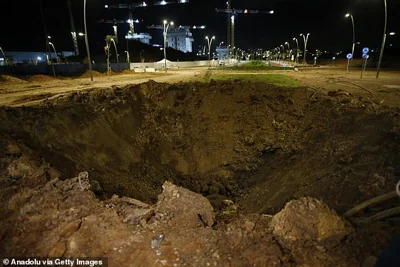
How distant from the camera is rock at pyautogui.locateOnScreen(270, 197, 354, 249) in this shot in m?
3.49

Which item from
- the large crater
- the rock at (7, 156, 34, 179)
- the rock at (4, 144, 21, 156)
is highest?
the rock at (4, 144, 21, 156)

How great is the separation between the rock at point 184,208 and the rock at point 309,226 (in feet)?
3.39

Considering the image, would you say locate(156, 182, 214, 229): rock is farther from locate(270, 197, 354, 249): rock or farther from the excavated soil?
locate(270, 197, 354, 249): rock

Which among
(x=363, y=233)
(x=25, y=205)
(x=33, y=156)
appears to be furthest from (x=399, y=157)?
(x=33, y=156)

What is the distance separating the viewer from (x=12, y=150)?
5418 millimetres

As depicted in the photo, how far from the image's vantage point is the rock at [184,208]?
3.96 metres

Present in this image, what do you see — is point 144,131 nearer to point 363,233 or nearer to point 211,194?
point 211,194

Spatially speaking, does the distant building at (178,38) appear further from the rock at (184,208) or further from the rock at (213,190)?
the rock at (184,208)

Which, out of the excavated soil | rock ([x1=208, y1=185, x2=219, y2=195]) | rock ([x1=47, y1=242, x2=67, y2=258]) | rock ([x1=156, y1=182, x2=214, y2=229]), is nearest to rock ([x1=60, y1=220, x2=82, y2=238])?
rock ([x1=47, y1=242, x2=67, y2=258])

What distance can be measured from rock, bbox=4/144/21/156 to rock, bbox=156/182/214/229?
338cm

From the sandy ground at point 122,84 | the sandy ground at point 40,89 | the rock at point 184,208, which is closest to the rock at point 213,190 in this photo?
the rock at point 184,208

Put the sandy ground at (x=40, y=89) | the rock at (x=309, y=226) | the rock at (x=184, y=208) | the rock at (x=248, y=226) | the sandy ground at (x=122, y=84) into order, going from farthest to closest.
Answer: the sandy ground at (x=122, y=84) < the sandy ground at (x=40, y=89) < the rock at (x=184, y=208) < the rock at (x=248, y=226) < the rock at (x=309, y=226)

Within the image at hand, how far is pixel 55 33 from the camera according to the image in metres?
78.9

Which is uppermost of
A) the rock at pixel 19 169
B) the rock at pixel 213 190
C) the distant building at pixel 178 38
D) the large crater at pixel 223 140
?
the distant building at pixel 178 38
